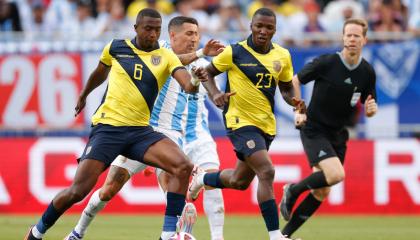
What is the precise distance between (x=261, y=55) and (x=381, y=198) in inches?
258

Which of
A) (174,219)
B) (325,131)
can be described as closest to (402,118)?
(325,131)

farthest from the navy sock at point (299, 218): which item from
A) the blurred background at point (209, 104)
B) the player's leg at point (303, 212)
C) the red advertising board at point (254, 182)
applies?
the red advertising board at point (254, 182)

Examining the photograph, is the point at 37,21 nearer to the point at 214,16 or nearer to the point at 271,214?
the point at 214,16

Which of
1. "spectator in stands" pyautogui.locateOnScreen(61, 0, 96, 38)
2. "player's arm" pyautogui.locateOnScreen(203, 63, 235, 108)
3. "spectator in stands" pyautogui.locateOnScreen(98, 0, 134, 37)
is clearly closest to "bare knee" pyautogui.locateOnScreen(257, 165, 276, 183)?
"player's arm" pyautogui.locateOnScreen(203, 63, 235, 108)

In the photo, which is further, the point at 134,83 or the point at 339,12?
the point at 339,12

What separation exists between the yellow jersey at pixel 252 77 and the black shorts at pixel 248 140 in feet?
0.21

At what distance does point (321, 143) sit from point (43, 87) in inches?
298

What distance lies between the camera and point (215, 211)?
12117mm

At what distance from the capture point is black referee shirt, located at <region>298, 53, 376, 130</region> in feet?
43.1

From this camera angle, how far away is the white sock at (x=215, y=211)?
12055mm

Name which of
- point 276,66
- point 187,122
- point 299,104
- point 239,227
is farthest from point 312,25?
point 299,104

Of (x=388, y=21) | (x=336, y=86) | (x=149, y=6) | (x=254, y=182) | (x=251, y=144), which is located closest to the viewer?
(x=251, y=144)

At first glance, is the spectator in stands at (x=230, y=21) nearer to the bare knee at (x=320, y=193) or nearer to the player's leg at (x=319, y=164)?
the player's leg at (x=319, y=164)

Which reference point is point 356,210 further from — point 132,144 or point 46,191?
point 132,144
